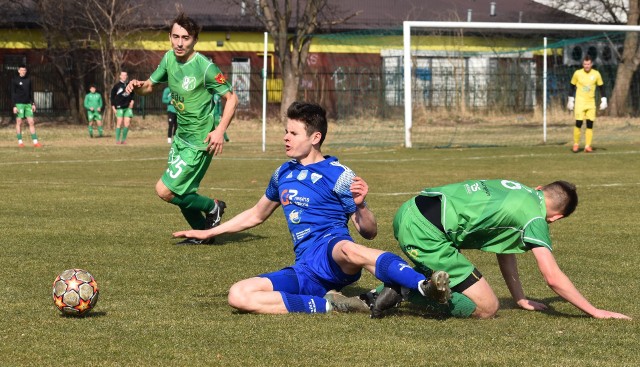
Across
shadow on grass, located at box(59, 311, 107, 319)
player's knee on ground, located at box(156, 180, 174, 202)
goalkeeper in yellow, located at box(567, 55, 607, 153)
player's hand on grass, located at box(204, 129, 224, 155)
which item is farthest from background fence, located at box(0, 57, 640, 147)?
shadow on grass, located at box(59, 311, 107, 319)

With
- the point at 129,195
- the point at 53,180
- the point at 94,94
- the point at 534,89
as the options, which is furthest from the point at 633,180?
the point at 94,94

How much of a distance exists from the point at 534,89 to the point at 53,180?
1860 centimetres

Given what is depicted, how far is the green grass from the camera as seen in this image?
18.2ft

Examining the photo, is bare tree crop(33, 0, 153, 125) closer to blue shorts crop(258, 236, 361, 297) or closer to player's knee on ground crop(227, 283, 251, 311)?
blue shorts crop(258, 236, 361, 297)

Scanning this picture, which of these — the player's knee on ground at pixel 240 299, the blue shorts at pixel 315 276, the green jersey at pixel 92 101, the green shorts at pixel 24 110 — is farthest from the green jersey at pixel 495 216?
the green jersey at pixel 92 101

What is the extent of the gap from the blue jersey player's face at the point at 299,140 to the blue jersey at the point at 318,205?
114mm

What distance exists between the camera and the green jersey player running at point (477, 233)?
6332mm

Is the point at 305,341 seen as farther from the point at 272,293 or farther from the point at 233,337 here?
the point at 272,293

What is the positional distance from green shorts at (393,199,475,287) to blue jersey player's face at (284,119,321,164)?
2.93 ft

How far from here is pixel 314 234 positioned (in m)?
7.03

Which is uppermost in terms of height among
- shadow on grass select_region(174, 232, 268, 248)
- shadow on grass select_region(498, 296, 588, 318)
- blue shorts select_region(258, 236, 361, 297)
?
blue shorts select_region(258, 236, 361, 297)

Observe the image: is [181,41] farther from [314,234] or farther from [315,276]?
[315,276]

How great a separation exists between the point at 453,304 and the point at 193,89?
4.93 m

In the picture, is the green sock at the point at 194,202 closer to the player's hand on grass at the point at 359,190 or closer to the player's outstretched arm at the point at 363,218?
the player's outstretched arm at the point at 363,218
